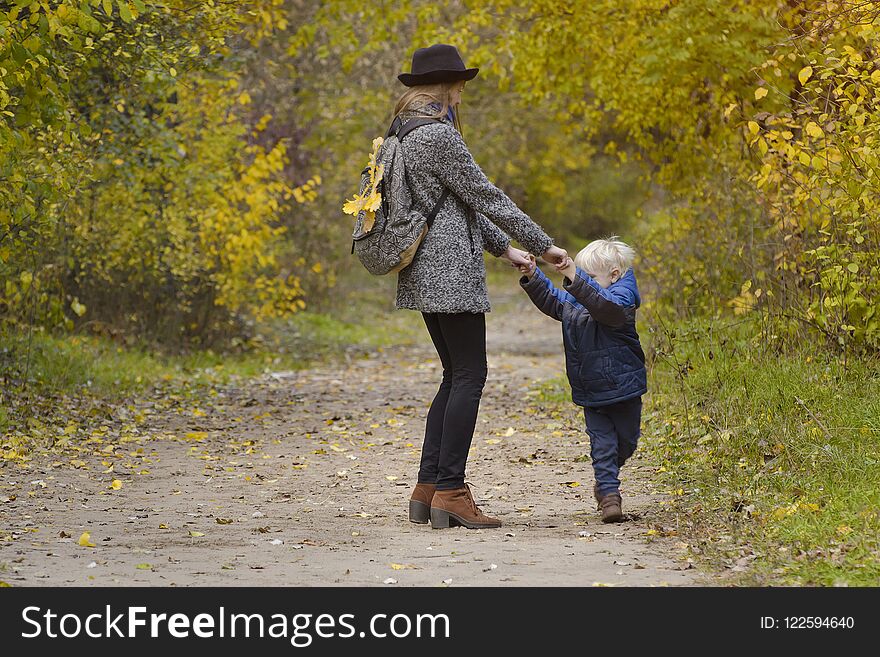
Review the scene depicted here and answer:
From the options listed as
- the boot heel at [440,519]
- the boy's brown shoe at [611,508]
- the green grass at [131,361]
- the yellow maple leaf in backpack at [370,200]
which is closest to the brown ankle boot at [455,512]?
the boot heel at [440,519]

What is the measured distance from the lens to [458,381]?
600 centimetres

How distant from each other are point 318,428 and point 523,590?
5.34 metres

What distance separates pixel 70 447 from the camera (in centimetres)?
856

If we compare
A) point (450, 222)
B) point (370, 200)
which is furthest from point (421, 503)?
point (370, 200)

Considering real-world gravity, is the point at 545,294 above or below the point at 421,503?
above

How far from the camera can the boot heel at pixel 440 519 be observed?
6055mm

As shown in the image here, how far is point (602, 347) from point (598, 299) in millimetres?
291

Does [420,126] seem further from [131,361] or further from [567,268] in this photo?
[131,361]

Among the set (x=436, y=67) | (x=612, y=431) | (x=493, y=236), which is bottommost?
(x=612, y=431)

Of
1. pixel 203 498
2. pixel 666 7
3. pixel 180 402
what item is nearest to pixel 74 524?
pixel 203 498

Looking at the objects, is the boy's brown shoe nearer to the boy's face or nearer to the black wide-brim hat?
the boy's face

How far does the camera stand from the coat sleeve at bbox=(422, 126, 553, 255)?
5.81 m

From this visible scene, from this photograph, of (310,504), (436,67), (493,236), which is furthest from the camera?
(310,504)

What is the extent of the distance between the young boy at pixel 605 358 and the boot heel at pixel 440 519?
716mm
